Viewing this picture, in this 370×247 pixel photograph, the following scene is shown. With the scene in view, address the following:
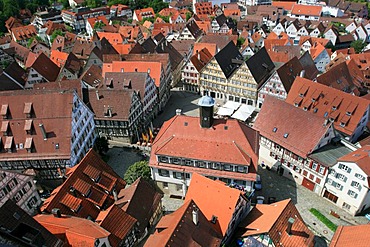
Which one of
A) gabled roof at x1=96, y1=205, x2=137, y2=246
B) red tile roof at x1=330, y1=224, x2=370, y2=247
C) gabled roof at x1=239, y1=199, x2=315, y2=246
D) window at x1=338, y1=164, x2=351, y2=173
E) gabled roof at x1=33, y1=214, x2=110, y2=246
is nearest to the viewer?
red tile roof at x1=330, y1=224, x2=370, y2=247

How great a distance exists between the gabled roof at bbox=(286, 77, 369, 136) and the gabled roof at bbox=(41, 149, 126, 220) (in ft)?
133

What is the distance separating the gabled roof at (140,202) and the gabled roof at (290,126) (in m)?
23.6

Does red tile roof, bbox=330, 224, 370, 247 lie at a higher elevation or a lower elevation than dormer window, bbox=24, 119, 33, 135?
lower

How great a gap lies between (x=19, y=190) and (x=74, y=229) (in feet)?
43.2

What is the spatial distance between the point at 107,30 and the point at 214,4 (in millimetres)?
79846

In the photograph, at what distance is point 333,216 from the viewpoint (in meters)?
45.7

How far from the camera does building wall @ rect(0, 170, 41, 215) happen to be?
132ft

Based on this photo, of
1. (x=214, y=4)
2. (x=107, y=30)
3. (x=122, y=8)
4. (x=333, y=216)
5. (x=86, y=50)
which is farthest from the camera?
(x=214, y=4)

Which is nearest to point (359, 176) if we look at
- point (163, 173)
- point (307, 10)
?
point (163, 173)

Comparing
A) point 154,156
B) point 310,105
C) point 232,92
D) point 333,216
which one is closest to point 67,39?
point 232,92

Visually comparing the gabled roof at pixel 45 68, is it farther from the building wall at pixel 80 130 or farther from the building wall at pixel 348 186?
the building wall at pixel 348 186

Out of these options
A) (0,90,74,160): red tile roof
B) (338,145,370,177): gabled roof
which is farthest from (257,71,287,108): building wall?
(0,90,74,160): red tile roof

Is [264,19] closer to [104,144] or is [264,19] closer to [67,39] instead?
[67,39]

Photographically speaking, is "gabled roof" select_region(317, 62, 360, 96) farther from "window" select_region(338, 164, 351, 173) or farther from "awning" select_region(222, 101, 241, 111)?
"window" select_region(338, 164, 351, 173)
